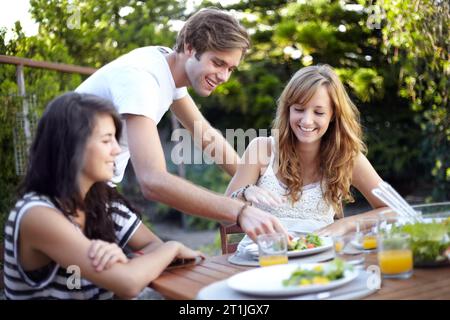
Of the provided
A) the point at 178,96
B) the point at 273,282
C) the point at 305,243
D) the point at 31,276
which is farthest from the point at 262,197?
the point at 178,96

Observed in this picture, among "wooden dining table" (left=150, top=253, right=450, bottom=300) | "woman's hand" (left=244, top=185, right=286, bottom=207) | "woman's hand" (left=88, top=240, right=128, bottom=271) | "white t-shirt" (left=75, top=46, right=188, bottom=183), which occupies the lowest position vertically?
"wooden dining table" (left=150, top=253, right=450, bottom=300)

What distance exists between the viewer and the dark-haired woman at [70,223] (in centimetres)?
152

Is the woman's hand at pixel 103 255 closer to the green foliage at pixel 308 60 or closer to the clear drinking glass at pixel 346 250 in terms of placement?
the clear drinking glass at pixel 346 250

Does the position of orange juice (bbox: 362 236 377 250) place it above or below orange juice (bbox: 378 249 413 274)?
below

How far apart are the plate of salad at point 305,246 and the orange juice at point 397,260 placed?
1.11ft

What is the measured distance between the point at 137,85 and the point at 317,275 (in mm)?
1059

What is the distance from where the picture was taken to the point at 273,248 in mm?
1707

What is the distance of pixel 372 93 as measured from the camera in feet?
24.1

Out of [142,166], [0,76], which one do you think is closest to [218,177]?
[0,76]

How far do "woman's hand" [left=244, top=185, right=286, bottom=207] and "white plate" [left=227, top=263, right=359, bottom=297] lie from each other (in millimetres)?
283

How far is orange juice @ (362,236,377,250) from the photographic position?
6.18ft

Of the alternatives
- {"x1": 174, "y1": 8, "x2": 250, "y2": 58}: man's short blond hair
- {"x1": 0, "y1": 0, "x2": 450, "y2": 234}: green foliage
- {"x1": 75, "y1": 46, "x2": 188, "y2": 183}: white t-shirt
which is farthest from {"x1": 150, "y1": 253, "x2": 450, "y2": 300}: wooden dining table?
{"x1": 0, "y1": 0, "x2": 450, "y2": 234}: green foliage

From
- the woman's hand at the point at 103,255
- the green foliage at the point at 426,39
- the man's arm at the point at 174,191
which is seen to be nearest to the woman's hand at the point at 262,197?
the man's arm at the point at 174,191

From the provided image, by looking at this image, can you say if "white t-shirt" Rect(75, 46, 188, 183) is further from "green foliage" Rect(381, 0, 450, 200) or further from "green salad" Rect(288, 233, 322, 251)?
"green foliage" Rect(381, 0, 450, 200)
